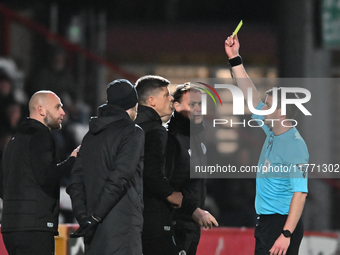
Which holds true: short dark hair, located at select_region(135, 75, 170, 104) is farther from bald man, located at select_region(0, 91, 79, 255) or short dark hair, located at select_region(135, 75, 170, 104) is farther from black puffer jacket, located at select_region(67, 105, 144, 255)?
bald man, located at select_region(0, 91, 79, 255)

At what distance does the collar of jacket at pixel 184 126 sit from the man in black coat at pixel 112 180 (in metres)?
0.69

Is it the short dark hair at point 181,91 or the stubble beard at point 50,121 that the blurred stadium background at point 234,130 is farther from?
the short dark hair at point 181,91

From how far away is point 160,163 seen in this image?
15.1ft

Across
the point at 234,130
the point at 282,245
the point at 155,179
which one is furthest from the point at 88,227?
the point at 234,130

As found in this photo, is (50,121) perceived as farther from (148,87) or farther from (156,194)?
(156,194)

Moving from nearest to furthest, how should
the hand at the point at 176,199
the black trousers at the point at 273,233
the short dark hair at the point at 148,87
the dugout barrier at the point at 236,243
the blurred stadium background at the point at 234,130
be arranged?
the black trousers at the point at 273,233 → the hand at the point at 176,199 → the short dark hair at the point at 148,87 → the dugout barrier at the point at 236,243 → the blurred stadium background at the point at 234,130

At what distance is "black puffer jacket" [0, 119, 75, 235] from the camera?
457 cm

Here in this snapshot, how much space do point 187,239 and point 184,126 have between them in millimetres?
945

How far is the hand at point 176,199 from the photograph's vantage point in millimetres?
4676

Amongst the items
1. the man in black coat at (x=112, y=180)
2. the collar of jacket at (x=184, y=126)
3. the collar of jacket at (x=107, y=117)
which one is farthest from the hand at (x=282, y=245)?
the collar of jacket at (x=107, y=117)

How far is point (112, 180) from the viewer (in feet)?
13.3

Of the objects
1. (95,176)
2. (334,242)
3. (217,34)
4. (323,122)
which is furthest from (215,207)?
(217,34)

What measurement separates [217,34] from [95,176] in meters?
11.5

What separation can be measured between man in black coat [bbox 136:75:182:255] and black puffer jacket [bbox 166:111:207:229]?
0.15m
